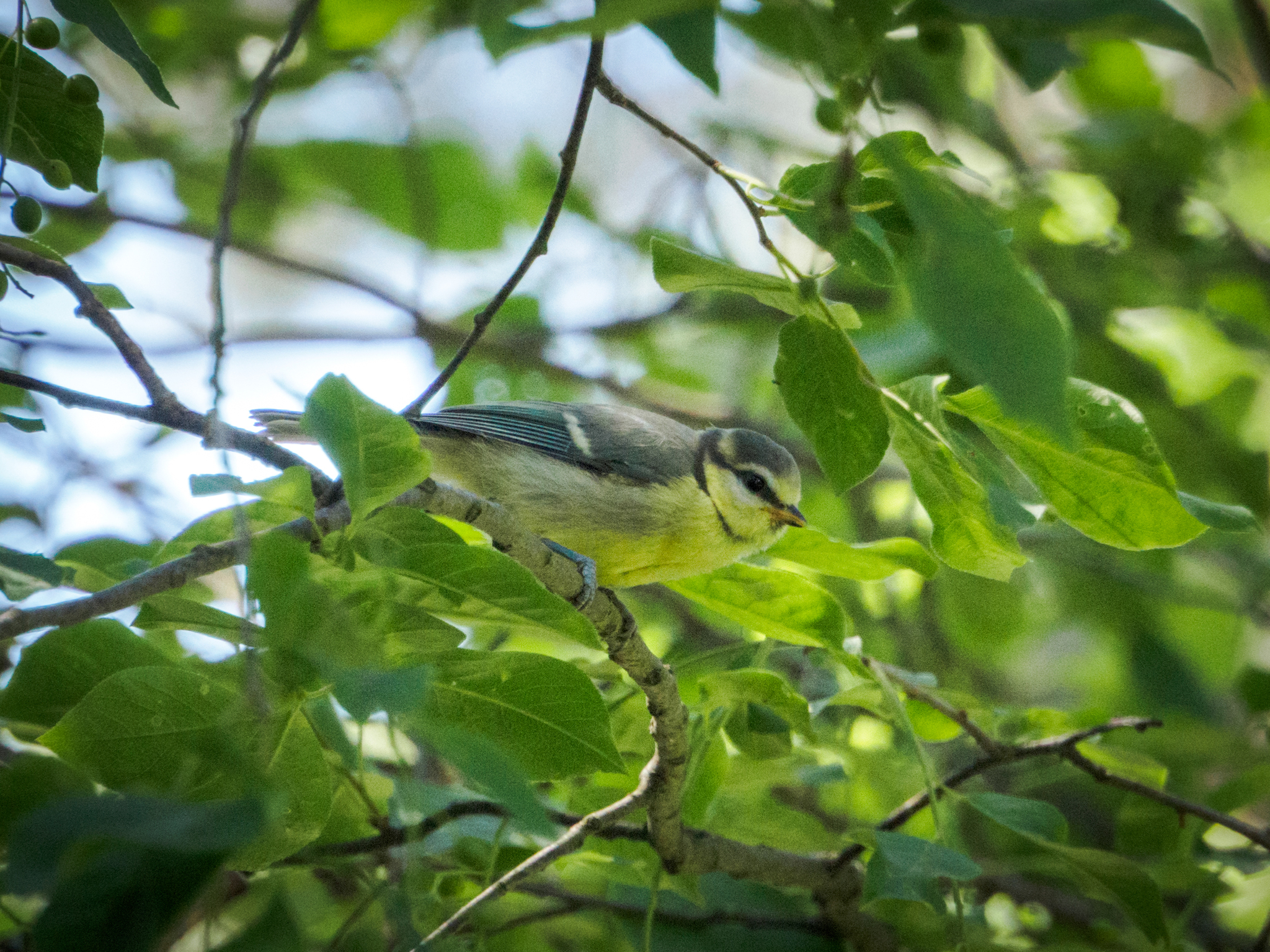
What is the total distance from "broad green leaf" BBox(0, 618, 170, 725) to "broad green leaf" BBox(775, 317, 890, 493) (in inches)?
57.0

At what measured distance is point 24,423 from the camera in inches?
71.7

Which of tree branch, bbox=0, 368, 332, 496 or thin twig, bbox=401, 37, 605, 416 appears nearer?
tree branch, bbox=0, 368, 332, 496

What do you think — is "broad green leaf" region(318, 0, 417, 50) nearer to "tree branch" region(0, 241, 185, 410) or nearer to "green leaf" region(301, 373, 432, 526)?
"tree branch" region(0, 241, 185, 410)

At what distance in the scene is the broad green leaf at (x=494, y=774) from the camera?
1.12 metres

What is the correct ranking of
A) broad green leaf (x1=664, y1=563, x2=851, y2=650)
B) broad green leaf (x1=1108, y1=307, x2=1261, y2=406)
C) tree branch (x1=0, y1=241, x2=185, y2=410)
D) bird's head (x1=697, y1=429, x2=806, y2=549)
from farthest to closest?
1. broad green leaf (x1=1108, y1=307, x2=1261, y2=406)
2. bird's head (x1=697, y1=429, x2=806, y2=549)
3. broad green leaf (x1=664, y1=563, x2=851, y2=650)
4. tree branch (x1=0, y1=241, x2=185, y2=410)

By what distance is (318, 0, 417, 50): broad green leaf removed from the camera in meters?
2.28

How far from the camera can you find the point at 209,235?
464cm

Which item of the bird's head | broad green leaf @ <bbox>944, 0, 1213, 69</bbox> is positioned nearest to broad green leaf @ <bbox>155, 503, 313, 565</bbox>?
broad green leaf @ <bbox>944, 0, 1213, 69</bbox>

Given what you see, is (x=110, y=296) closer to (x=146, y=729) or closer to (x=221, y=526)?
(x=221, y=526)

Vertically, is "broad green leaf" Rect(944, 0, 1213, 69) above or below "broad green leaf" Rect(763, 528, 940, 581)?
above

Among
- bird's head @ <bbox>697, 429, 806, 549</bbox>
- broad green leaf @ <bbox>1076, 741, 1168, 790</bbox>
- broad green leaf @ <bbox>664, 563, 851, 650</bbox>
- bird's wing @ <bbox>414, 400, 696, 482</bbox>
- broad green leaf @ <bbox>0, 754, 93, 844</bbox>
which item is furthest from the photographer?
bird's head @ <bbox>697, 429, 806, 549</bbox>

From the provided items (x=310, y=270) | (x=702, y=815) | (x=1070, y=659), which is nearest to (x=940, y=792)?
A: (x=702, y=815)

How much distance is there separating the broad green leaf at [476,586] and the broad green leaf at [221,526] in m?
0.18

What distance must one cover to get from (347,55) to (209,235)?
1.04 meters
